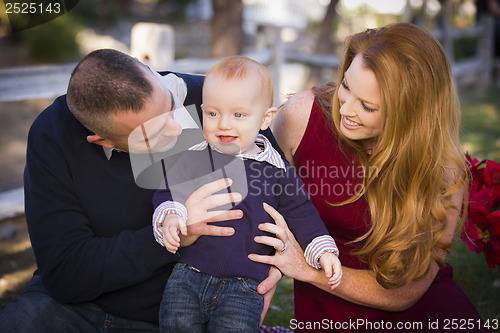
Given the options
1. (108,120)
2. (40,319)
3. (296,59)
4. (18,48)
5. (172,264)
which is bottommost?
(18,48)

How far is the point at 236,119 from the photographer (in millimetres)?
1916

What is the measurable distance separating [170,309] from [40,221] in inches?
25.3

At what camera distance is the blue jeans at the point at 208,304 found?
1815 millimetres

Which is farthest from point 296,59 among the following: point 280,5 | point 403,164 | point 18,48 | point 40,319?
point 280,5

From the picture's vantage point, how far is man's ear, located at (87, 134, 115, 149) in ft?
6.53

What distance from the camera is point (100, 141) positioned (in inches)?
80.0

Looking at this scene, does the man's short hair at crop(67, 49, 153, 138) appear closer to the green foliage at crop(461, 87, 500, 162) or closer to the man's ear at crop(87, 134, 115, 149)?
the man's ear at crop(87, 134, 115, 149)

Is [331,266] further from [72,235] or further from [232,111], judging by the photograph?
[72,235]

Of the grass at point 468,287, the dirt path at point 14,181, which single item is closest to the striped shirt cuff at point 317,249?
the grass at point 468,287

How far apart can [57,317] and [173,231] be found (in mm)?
760

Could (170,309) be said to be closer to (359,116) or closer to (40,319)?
(40,319)

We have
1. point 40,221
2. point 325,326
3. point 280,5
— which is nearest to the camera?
point 40,221

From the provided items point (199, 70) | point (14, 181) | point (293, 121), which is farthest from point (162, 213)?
point (14, 181)

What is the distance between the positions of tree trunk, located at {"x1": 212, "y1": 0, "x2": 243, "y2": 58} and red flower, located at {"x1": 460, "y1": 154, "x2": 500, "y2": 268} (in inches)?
219
